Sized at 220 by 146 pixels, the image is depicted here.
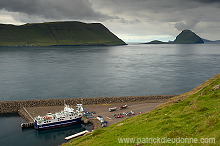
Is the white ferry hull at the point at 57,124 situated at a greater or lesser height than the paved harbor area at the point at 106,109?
lesser

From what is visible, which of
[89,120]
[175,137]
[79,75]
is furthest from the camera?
[79,75]

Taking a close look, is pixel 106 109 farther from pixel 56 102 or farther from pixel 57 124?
pixel 56 102

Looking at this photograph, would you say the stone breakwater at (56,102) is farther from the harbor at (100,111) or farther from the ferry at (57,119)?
the ferry at (57,119)

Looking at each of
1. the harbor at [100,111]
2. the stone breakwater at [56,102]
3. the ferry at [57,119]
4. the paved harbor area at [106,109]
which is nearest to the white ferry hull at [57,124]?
the ferry at [57,119]

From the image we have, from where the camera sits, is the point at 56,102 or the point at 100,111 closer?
the point at 100,111

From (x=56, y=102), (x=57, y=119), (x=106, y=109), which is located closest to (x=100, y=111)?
(x=106, y=109)

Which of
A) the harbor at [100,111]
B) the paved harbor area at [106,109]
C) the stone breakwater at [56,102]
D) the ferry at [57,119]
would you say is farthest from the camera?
the stone breakwater at [56,102]

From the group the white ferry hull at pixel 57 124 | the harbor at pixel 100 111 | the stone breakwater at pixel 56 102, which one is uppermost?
the stone breakwater at pixel 56 102

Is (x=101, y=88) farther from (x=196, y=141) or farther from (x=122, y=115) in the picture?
(x=196, y=141)

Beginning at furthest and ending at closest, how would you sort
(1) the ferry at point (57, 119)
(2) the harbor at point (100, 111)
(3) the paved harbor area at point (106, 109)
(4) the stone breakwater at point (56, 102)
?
(4) the stone breakwater at point (56, 102) < (3) the paved harbor area at point (106, 109) < (2) the harbor at point (100, 111) < (1) the ferry at point (57, 119)

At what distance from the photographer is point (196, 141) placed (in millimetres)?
24297

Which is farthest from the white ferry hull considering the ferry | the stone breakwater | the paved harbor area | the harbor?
the stone breakwater

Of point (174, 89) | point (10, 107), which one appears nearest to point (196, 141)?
point (10, 107)

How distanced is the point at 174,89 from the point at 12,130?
316 feet
